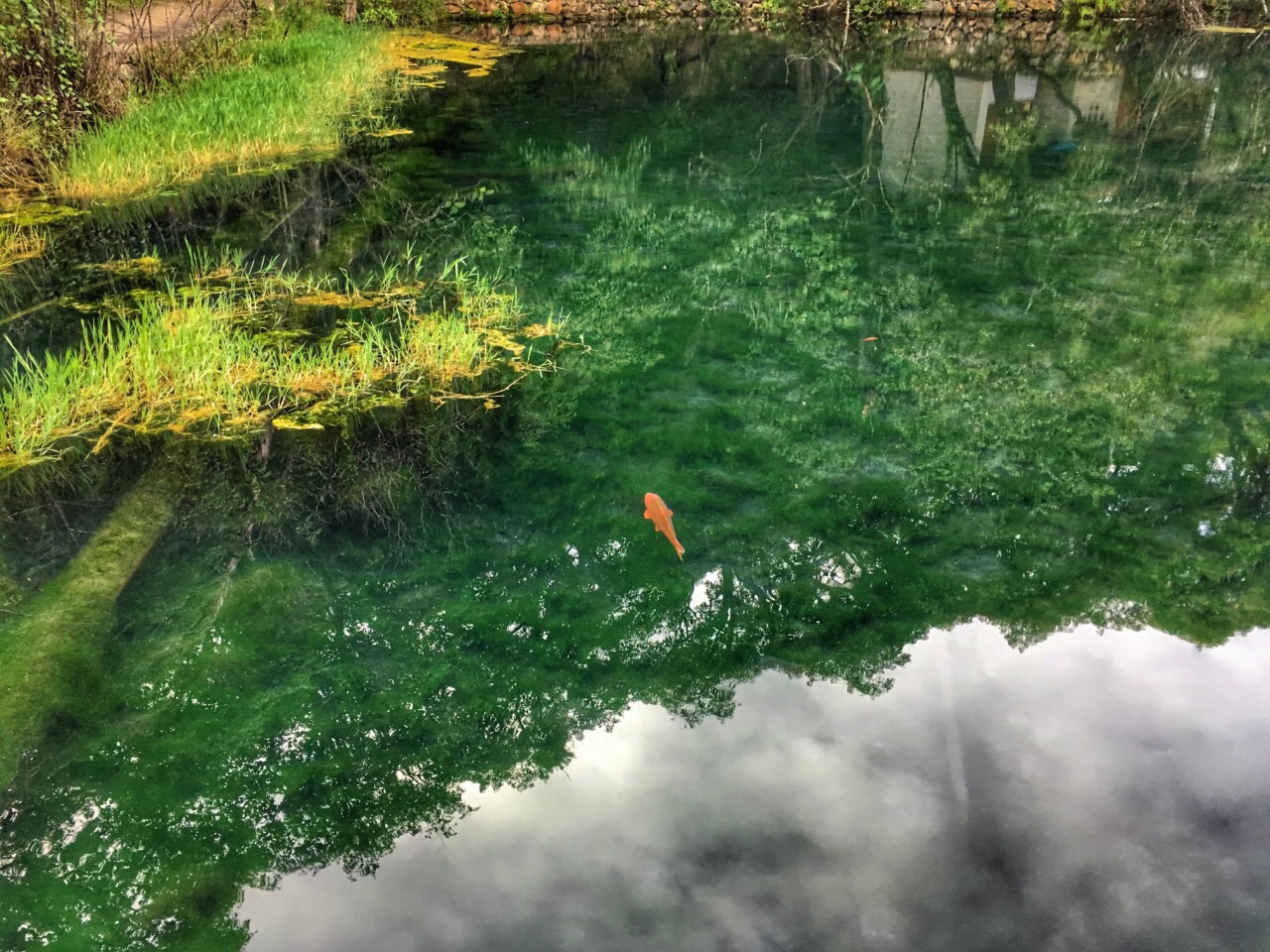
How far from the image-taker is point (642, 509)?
441cm

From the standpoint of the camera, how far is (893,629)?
3.73m

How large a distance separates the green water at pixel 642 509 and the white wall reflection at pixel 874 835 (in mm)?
98

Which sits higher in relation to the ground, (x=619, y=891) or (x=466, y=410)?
(x=466, y=410)

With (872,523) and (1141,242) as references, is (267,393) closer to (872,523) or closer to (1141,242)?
(872,523)

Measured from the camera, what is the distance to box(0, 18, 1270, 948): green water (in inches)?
117

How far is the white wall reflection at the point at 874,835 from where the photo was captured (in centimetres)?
255

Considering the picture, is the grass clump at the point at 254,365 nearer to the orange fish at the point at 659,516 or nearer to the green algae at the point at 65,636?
the green algae at the point at 65,636

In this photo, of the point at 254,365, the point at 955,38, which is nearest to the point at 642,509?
the point at 254,365

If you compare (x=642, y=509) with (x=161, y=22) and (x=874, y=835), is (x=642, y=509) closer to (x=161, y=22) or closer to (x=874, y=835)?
(x=874, y=835)

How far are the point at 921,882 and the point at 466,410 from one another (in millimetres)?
3365

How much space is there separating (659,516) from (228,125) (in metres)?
6.75

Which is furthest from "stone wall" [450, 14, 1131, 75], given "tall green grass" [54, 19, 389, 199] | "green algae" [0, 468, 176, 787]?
"green algae" [0, 468, 176, 787]

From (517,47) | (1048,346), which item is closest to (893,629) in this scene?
(1048,346)

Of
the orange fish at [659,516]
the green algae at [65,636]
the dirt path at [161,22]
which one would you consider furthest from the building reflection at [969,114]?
the green algae at [65,636]
